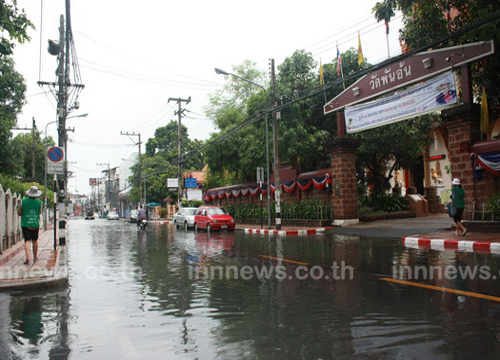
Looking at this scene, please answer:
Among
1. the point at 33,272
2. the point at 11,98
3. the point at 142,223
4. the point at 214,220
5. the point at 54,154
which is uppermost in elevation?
the point at 11,98

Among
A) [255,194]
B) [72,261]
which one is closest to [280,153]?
[255,194]

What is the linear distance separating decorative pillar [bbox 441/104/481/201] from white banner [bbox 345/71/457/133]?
0.52 meters

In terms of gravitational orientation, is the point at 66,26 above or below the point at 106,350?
above

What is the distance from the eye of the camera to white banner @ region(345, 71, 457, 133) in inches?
619

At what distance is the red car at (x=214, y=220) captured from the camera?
23500 mm

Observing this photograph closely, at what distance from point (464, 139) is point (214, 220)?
13.5m

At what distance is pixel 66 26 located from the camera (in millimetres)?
16812

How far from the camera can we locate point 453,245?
40.0ft

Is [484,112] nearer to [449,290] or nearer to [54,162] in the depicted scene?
[449,290]

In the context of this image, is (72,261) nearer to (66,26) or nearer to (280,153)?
(66,26)

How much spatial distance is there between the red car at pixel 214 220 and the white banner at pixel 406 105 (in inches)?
334

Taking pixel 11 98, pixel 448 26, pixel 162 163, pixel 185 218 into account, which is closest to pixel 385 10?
pixel 448 26

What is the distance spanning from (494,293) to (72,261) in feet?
34.2

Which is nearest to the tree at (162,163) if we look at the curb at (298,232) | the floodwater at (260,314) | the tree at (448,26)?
the curb at (298,232)
